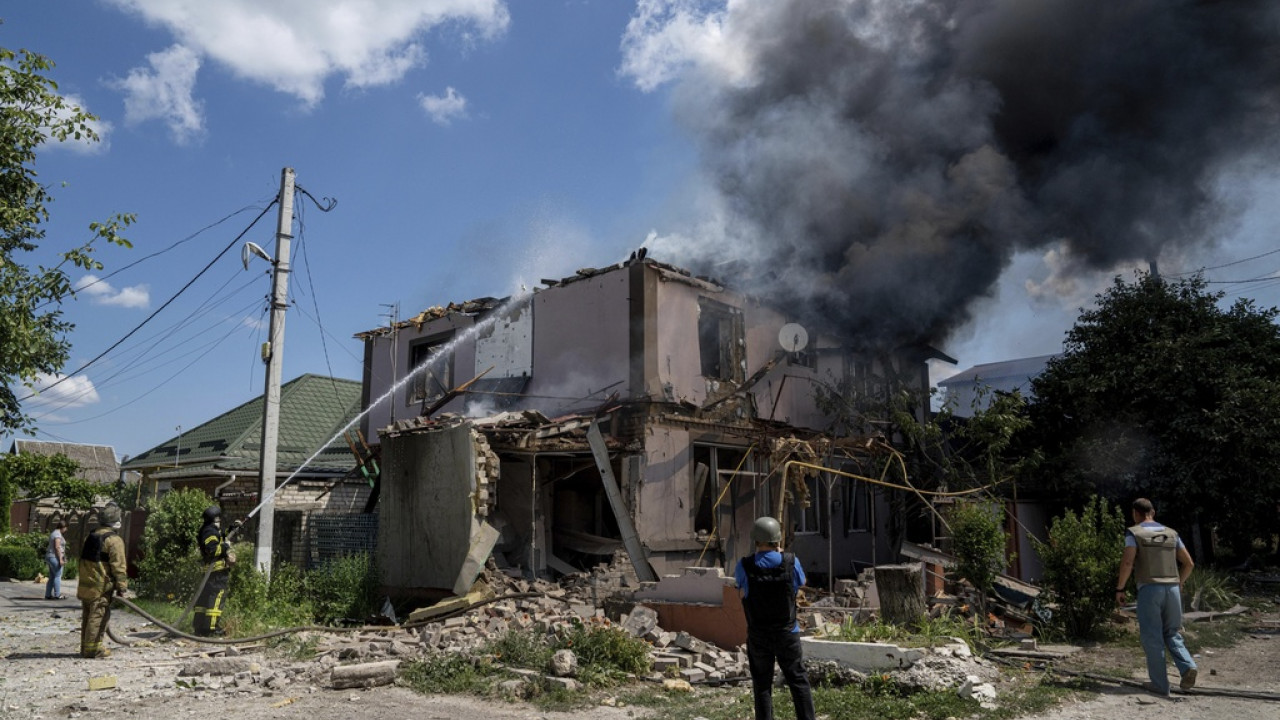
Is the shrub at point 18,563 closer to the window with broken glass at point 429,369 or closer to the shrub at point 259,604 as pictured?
the window with broken glass at point 429,369

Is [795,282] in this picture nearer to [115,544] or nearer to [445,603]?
[445,603]

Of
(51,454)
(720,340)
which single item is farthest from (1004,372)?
(51,454)

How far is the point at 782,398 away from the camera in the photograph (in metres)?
16.8

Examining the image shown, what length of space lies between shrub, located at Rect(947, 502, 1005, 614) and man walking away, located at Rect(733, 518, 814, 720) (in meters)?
6.12

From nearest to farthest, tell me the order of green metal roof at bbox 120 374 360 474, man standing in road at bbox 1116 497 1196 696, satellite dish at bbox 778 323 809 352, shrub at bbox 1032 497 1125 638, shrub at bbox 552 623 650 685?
man standing in road at bbox 1116 497 1196 696 < shrub at bbox 552 623 650 685 < shrub at bbox 1032 497 1125 638 < satellite dish at bbox 778 323 809 352 < green metal roof at bbox 120 374 360 474

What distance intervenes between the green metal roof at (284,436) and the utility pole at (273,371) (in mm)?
7790

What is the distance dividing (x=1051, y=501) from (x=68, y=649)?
18.5 meters

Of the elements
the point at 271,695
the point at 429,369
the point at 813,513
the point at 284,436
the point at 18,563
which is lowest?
the point at 18,563

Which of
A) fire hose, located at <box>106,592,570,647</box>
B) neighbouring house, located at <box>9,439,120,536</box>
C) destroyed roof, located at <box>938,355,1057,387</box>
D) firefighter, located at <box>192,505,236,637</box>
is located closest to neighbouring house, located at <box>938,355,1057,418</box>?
destroyed roof, located at <box>938,355,1057,387</box>

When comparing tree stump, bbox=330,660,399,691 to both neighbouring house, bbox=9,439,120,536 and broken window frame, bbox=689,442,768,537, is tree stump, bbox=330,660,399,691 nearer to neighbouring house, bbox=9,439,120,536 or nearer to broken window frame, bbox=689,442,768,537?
broken window frame, bbox=689,442,768,537

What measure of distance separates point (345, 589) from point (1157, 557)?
11.0m

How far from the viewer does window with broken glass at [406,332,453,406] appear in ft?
59.4

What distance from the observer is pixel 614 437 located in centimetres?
1380

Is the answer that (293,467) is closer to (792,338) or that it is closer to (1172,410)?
(792,338)
